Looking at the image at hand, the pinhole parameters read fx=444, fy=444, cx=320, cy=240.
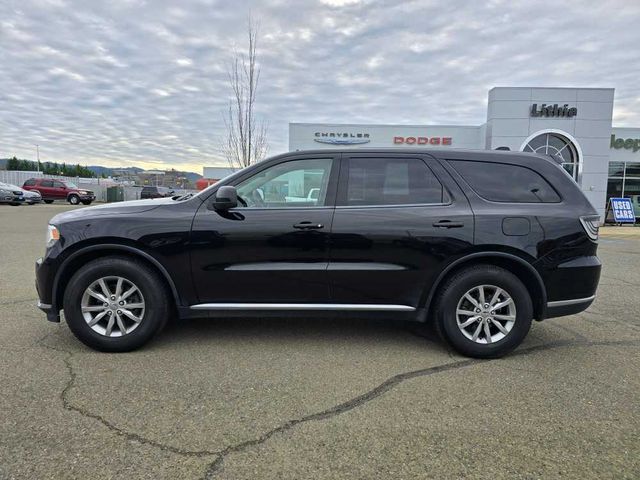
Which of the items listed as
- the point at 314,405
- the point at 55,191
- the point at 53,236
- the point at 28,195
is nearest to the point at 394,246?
the point at 314,405

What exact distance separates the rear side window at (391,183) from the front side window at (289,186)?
0.26 meters

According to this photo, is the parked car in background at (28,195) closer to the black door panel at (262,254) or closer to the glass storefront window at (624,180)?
the black door panel at (262,254)

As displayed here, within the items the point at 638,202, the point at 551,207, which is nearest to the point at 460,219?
the point at 551,207

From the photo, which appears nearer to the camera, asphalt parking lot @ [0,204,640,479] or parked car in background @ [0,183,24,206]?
asphalt parking lot @ [0,204,640,479]

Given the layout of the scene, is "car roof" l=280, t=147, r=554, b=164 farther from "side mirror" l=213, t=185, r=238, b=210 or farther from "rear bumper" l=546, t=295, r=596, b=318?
"rear bumper" l=546, t=295, r=596, b=318

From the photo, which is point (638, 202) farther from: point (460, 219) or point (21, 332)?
point (21, 332)

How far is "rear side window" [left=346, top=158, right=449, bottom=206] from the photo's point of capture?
3.96 meters

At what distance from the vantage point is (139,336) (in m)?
3.85

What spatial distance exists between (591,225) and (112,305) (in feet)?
13.9

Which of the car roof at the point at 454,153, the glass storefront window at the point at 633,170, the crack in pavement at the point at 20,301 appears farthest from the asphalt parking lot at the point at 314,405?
the glass storefront window at the point at 633,170

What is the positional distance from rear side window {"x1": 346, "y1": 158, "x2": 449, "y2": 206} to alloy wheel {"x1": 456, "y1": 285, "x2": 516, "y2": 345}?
0.89 metres

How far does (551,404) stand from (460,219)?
1.57 meters

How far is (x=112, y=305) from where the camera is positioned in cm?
383

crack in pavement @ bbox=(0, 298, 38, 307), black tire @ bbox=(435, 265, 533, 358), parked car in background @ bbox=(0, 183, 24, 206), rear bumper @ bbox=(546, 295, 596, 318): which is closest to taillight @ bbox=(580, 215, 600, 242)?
rear bumper @ bbox=(546, 295, 596, 318)
